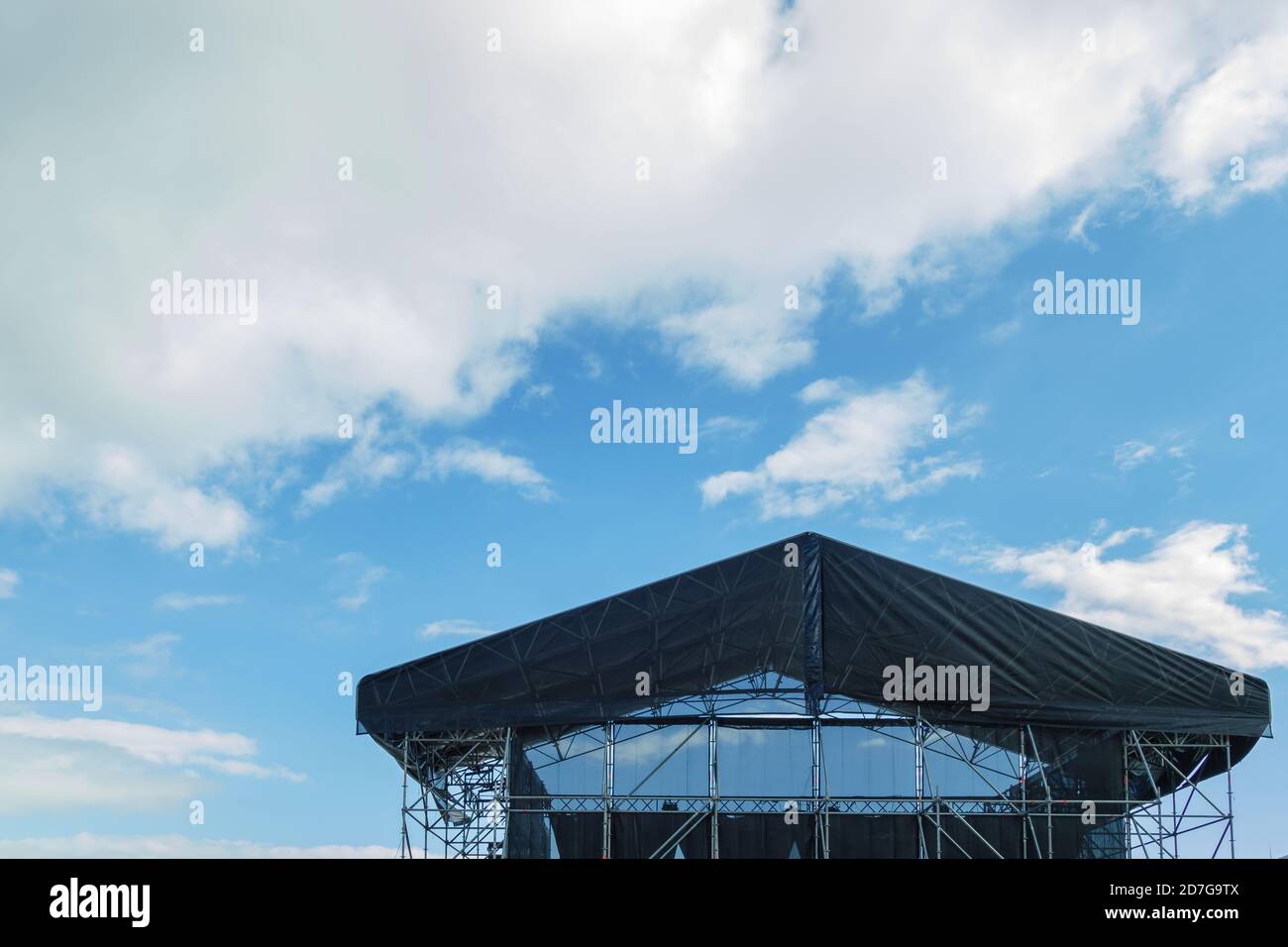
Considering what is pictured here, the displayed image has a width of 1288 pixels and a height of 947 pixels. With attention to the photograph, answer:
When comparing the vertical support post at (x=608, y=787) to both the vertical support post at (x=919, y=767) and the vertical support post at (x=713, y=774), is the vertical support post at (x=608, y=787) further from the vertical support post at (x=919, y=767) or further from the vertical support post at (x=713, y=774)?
the vertical support post at (x=919, y=767)

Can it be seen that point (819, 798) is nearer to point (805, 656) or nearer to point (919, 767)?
point (919, 767)

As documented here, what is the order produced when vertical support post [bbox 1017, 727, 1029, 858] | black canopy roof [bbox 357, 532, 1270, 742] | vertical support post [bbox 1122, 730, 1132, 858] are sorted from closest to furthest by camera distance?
black canopy roof [bbox 357, 532, 1270, 742], vertical support post [bbox 1017, 727, 1029, 858], vertical support post [bbox 1122, 730, 1132, 858]

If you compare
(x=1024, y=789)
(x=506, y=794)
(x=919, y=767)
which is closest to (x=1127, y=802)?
(x=1024, y=789)

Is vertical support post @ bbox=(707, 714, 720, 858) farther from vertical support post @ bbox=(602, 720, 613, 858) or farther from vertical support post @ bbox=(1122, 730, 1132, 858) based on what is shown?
vertical support post @ bbox=(1122, 730, 1132, 858)

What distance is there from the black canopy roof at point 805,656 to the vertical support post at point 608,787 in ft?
2.07

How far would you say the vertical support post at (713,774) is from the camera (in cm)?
2925

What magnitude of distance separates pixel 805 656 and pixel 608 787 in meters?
6.23

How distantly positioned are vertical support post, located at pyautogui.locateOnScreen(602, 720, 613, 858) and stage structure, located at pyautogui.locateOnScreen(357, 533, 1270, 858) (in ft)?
0.18

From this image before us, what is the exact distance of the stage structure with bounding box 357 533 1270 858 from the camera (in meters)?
28.6

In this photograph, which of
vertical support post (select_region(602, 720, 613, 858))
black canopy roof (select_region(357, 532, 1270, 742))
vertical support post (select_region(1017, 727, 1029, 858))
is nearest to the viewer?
black canopy roof (select_region(357, 532, 1270, 742))

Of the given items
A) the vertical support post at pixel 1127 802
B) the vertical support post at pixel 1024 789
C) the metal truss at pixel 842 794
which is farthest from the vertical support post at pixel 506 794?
the vertical support post at pixel 1127 802

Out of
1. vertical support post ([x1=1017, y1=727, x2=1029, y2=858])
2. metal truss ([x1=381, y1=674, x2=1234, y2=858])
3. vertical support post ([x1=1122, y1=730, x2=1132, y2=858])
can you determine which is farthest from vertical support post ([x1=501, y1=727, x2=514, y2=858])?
vertical support post ([x1=1122, y1=730, x2=1132, y2=858])
